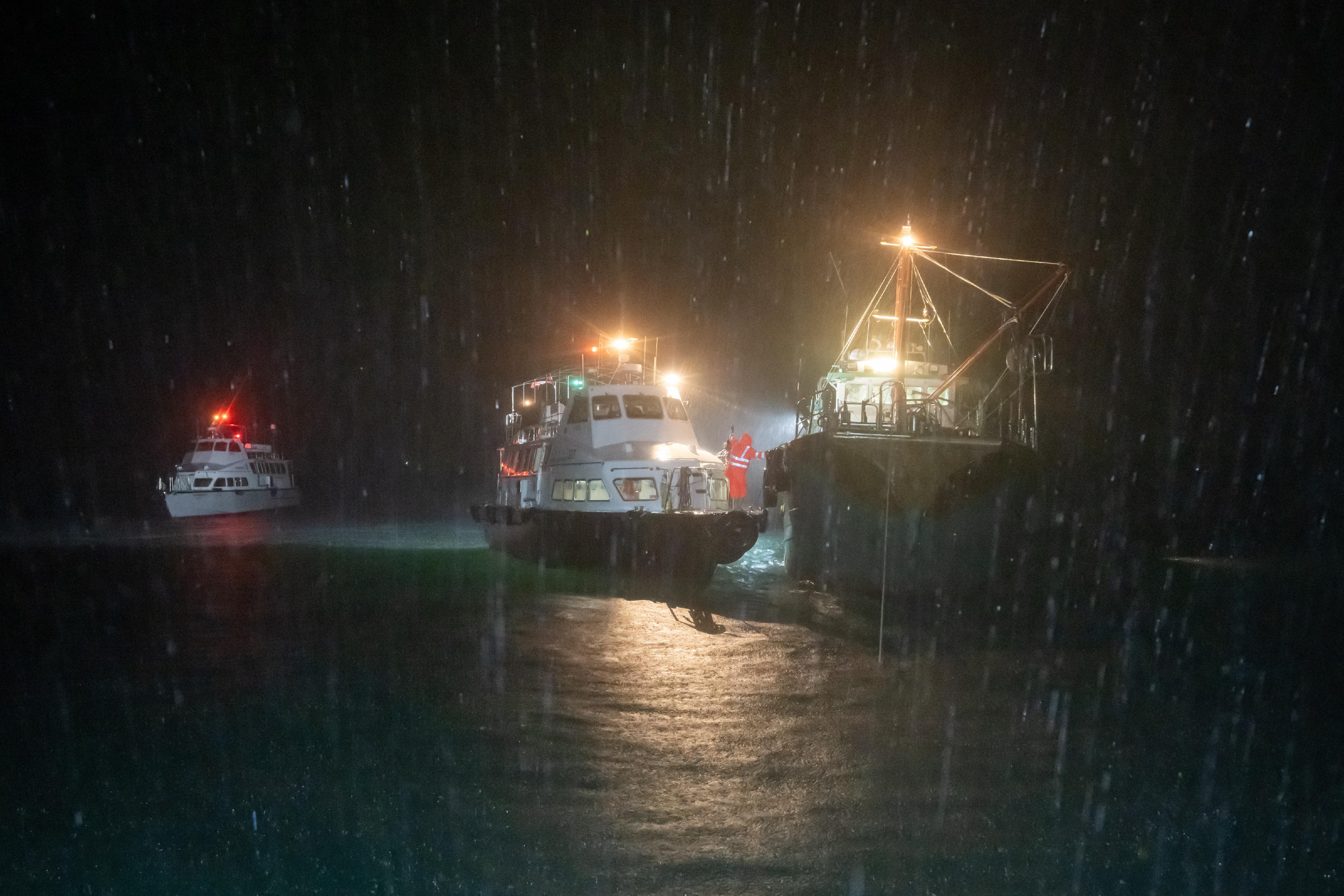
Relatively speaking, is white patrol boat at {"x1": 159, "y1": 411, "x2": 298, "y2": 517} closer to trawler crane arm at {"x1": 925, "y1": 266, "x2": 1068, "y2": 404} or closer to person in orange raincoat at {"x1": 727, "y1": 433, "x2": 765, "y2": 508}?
person in orange raincoat at {"x1": 727, "y1": 433, "x2": 765, "y2": 508}

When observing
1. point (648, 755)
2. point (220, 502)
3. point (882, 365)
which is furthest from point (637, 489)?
point (220, 502)

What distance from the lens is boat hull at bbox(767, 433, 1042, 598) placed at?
1811 centimetres

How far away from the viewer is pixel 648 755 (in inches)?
253

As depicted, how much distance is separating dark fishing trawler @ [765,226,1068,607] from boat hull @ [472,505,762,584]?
2.02 m

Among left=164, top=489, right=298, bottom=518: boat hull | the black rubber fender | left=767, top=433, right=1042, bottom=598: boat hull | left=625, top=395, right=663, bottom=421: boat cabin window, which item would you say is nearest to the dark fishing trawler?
left=767, top=433, right=1042, bottom=598: boat hull

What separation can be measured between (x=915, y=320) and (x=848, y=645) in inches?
519

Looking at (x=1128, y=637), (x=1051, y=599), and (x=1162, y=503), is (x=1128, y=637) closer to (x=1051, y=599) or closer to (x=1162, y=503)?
(x=1051, y=599)

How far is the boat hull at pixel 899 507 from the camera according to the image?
18109mm

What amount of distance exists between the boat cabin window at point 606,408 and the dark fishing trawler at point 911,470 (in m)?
3.90

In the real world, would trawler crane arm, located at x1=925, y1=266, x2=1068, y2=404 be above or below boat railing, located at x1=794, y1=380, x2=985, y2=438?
above

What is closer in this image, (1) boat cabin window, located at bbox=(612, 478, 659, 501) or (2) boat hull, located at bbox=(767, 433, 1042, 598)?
(1) boat cabin window, located at bbox=(612, 478, 659, 501)

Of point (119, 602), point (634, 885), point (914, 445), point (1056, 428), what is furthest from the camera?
point (1056, 428)

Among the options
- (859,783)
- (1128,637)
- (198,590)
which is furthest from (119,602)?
(1128,637)

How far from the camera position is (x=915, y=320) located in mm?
22484
